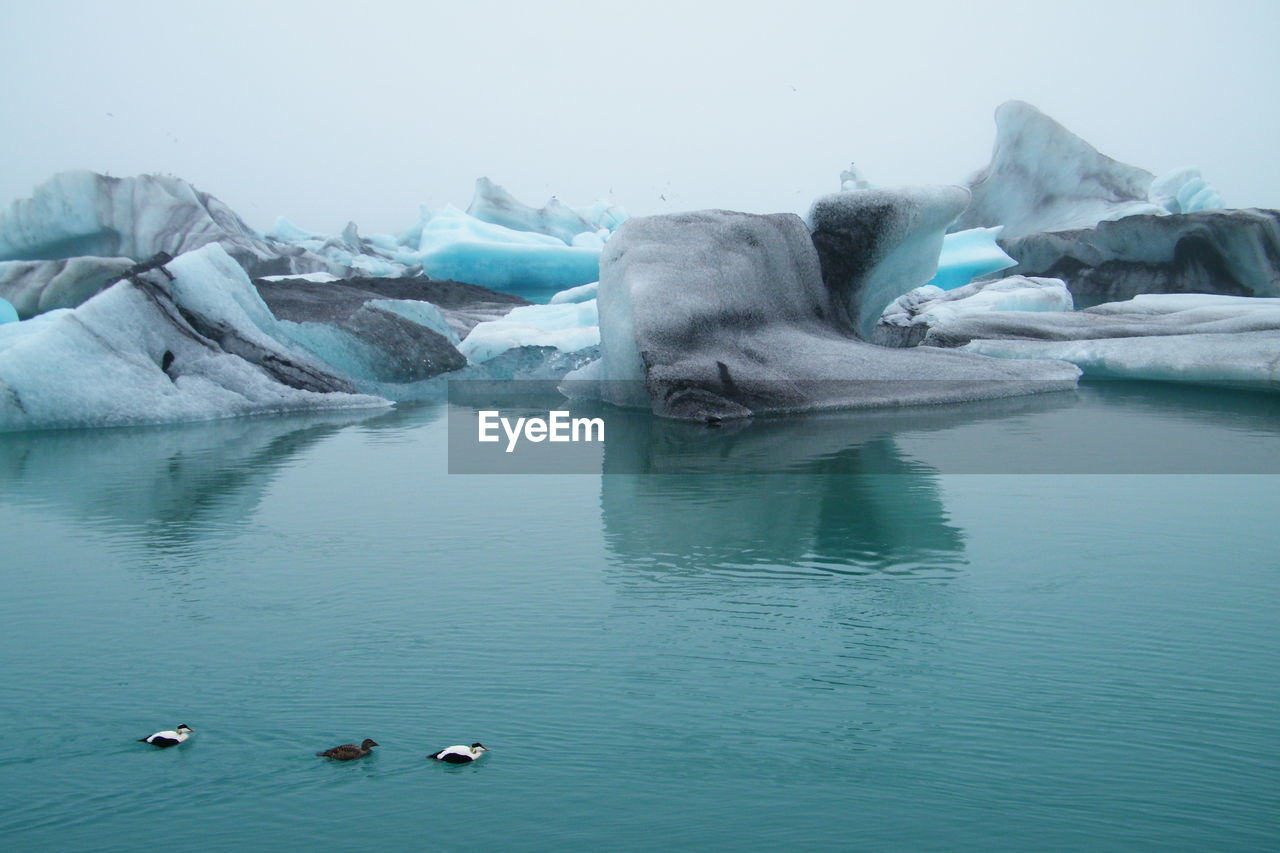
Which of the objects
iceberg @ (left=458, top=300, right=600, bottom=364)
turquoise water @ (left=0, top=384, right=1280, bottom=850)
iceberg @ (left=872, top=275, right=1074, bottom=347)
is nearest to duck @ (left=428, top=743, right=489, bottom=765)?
turquoise water @ (left=0, top=384, right=1280, bottom=850)

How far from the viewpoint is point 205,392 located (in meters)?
8.77

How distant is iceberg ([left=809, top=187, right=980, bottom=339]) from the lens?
902 cm

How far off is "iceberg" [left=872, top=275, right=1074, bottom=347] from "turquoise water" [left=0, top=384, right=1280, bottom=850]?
22.8 feet

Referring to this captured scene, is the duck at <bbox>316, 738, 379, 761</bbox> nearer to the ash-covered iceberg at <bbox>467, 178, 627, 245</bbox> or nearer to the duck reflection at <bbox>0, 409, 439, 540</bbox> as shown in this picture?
the duck reflection at <bbox>0, 409, 439, 540</bbox>

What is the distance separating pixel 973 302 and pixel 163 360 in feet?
32.9

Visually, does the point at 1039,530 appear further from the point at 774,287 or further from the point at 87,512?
the point at 774,287

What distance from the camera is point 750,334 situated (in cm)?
820

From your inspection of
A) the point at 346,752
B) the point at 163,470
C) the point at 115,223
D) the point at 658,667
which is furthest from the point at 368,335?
the point at 115,223

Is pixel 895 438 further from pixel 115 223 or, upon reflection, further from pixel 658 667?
pixel 115 223

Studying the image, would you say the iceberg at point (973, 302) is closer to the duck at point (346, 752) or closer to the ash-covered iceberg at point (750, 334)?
the ash-covered iceberg at point (750, 334)

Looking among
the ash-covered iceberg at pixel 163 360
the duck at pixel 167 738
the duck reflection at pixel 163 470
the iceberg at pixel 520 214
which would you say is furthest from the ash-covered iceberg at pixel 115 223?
the duck at pixel 167 738

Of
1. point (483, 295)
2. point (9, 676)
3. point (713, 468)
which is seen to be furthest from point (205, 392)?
point (483, 295)

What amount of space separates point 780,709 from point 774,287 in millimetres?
6638

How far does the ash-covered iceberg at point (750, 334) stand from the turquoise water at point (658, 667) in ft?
9.07
